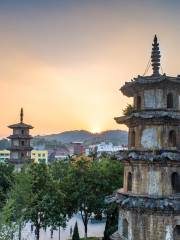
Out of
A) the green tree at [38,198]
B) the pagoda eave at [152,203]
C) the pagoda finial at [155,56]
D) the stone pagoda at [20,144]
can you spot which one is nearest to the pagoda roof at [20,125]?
the stone pagoda at [20,144]

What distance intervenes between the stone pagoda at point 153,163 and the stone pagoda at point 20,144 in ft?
120

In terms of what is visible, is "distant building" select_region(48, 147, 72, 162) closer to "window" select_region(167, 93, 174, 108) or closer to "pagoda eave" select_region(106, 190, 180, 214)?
"window" select_region(167, 93, 174, 108)

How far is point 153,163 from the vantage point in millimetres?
23812

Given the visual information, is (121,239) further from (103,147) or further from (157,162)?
(103,147)

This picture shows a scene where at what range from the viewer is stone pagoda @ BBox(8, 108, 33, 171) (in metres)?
60.0

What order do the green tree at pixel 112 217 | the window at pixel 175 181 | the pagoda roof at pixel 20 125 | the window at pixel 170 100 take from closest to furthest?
1. the window at pixel 175 181
2. the window at pixel 170 100
3. the green tree at pixel 112 217
4. the pagoda roof at pixel 20 125

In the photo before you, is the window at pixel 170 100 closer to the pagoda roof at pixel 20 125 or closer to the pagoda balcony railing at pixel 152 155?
the pagoda balcony railing at pixel 152 155

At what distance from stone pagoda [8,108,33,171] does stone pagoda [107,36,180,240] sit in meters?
36.5

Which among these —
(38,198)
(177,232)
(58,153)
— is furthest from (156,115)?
(58,153)

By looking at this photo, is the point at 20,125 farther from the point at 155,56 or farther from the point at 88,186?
the point at 155,56

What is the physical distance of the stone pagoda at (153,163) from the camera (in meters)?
23.2

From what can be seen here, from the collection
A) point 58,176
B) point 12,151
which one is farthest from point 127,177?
point 12,151

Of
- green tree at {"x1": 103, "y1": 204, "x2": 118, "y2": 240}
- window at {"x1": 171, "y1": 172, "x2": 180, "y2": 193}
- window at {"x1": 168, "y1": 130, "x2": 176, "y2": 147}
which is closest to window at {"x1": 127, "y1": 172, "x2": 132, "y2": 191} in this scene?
window at {"x1": 171, "y1": 172, "x2": 180, "y2": 193}

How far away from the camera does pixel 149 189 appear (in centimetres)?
2372
